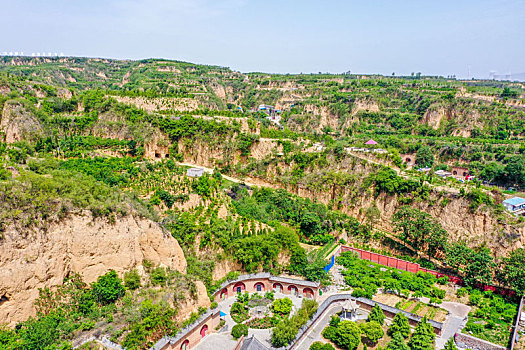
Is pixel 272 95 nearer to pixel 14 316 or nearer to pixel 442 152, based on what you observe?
pixel 442 152

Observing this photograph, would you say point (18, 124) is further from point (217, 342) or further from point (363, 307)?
point (363, 307)

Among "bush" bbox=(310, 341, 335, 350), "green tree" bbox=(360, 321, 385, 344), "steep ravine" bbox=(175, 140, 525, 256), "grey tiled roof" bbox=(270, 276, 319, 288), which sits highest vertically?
"steep ravine" bbox=(175, 140, 525, 256)

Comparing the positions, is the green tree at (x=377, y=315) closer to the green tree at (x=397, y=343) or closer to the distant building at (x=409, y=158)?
the green tree at (x=397, y=343)

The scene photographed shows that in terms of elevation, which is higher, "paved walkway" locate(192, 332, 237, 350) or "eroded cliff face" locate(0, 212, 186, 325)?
"eroded cliff face" locate(0, 212, 186, 325)

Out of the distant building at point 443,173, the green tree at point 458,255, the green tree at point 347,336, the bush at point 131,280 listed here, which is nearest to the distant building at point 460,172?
the distant building at point 443,173

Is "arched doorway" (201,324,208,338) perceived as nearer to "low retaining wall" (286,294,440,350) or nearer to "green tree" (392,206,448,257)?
"low retaining wall" (286,294,440,350)

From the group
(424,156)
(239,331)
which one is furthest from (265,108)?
(239,331)

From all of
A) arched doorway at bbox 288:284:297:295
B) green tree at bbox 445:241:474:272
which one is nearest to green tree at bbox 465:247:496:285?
green tree at bbox 445:241:474:272
